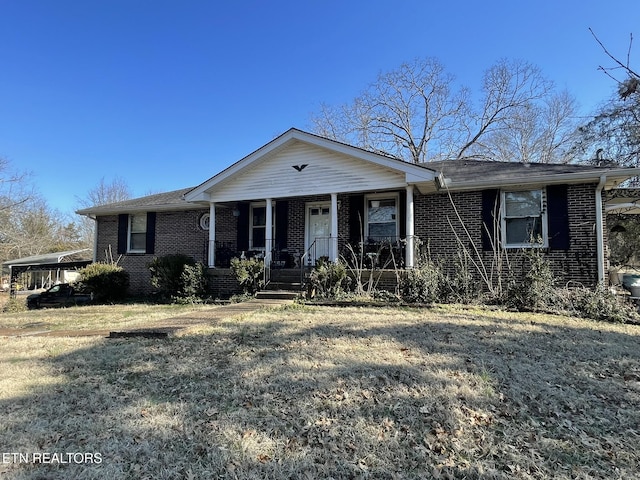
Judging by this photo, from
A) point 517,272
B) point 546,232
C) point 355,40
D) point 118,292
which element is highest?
point 355,40

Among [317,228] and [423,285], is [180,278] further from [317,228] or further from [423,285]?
[423,285]

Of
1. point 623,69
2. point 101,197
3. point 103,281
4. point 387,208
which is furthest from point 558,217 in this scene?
point 101,197

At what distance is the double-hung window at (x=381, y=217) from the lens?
432 inches

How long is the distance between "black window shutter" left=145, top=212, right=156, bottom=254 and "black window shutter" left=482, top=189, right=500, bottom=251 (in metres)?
11.2

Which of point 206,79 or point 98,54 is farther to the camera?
point 206,79

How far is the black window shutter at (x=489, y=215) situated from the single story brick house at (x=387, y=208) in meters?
0.02

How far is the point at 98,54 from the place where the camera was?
13.2 meters

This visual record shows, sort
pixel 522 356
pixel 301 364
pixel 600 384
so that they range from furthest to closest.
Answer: pixel 522 356 < pixel 301 364 < pixel 600 384

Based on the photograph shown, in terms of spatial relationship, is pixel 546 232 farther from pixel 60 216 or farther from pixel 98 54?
pixel 60 216

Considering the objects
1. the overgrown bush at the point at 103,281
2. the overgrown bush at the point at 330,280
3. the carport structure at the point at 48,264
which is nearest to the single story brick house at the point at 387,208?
the overgrown bush at the point at 330,280

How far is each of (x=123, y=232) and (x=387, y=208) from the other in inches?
399

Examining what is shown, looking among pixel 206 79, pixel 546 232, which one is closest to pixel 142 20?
pixel 206 79

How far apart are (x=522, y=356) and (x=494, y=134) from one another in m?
23.7

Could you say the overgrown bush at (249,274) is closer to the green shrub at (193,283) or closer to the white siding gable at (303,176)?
the green shrub at (193,283)
